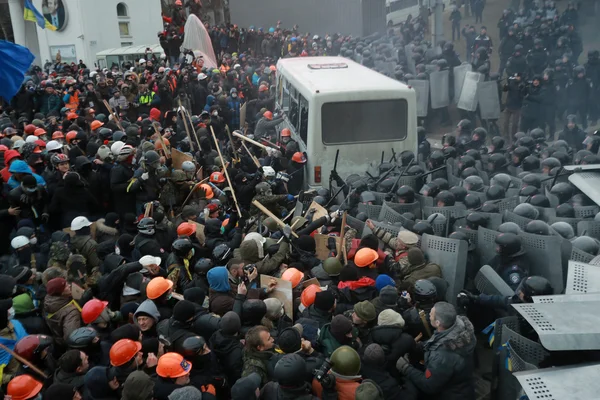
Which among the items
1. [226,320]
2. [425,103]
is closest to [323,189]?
[226,320]

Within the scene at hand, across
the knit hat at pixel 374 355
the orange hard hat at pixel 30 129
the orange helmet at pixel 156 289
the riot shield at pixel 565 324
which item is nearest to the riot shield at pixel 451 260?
the riot shield at pixel 565 324

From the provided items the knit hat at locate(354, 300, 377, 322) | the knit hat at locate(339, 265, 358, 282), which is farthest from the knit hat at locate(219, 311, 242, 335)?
the knit hat at locate(339, 265, 358, 282)

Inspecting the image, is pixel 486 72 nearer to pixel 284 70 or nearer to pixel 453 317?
pixel 284 70

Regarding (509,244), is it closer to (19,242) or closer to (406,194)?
(406,194)

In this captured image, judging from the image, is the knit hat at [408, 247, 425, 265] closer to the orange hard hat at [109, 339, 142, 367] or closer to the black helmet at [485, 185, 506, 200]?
the black helmet at [485, 185, 506, 200]

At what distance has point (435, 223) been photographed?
6.36 meters

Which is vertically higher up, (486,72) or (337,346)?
(486,72)

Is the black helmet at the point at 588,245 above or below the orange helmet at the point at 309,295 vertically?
above

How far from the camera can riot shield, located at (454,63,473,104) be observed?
1480 cm

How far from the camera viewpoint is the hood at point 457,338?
13.1ft

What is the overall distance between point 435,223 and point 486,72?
9.61 m

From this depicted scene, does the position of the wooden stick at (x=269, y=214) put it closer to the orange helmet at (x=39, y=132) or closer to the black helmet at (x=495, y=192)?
the black helmet at (x=495, y=192)

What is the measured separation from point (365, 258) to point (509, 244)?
Result: 56.7 inches

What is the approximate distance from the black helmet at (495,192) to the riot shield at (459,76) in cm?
856
